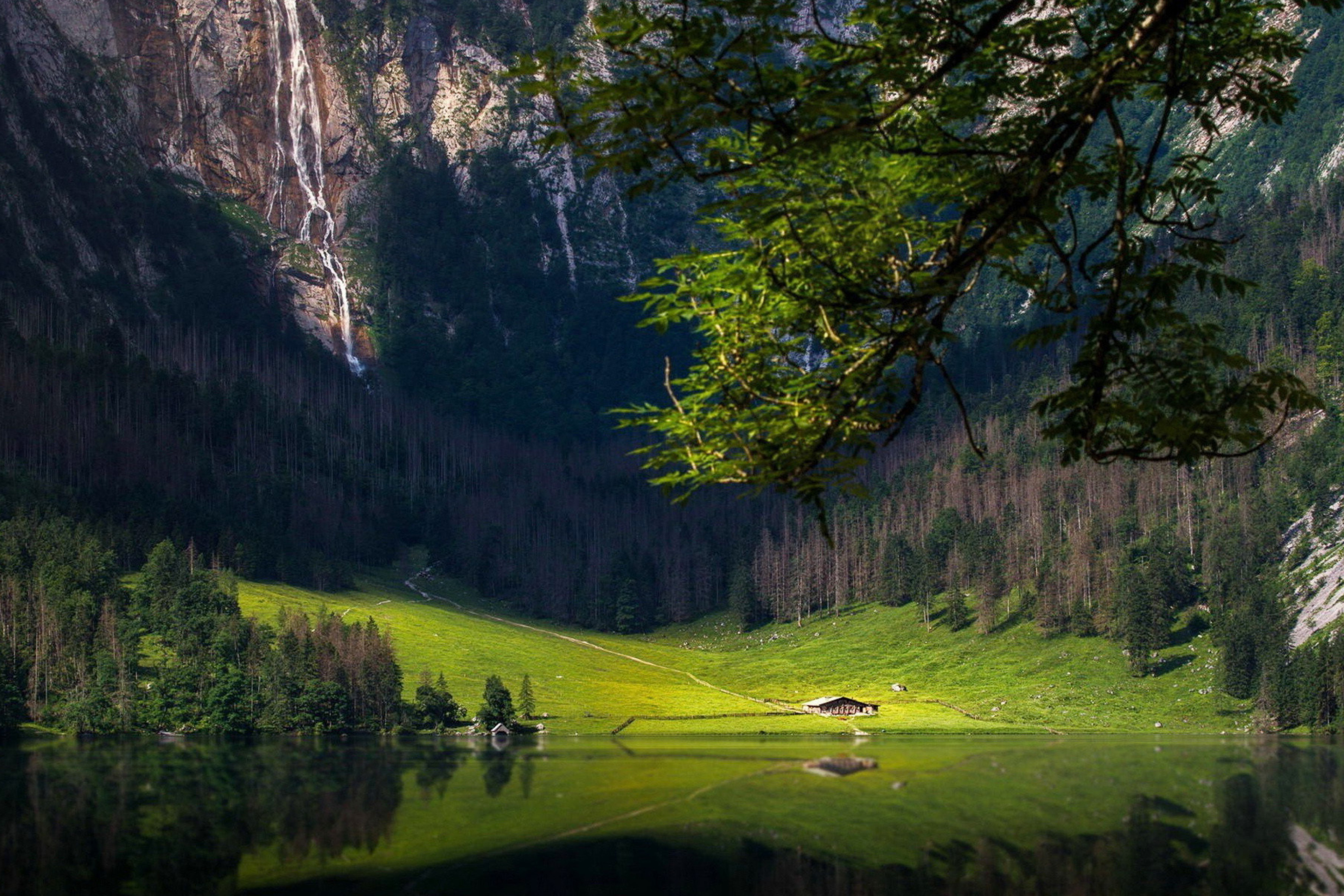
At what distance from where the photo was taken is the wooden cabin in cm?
15550

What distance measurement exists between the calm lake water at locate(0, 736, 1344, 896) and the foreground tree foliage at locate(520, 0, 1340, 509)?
3624 centimetres

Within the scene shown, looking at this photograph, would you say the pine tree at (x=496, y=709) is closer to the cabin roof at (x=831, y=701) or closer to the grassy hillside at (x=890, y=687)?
the grassy hillside at (x=890, y=687)

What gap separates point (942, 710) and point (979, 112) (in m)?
150

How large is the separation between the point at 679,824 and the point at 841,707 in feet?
311

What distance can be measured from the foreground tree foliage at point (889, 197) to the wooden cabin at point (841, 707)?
14528 centimetres

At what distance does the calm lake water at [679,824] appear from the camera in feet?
162

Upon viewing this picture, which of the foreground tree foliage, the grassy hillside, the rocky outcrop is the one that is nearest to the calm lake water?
the foreground tree foliage

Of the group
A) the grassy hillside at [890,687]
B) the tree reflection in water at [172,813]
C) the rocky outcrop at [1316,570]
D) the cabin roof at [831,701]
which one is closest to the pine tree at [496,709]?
the grassy hillside at [890,687]

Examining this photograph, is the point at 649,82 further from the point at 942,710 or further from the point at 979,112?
the point at 942,710

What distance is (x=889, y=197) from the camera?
1372cm

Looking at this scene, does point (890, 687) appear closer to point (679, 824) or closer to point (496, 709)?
point (496, 709)

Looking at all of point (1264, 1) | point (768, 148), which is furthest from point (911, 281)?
point (1264, 1)

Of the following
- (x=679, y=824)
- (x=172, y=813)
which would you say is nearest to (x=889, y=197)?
(x=679, y=824)

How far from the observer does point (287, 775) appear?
298ft
